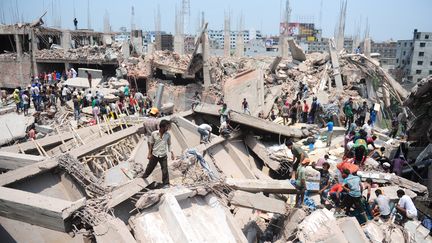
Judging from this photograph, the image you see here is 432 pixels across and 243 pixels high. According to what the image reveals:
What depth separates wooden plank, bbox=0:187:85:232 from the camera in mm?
3977

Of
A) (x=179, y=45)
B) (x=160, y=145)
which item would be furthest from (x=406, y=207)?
(x=179, y=45)

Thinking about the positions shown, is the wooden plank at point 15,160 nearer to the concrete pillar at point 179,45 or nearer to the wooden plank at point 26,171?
the wooden plank at point 26,171

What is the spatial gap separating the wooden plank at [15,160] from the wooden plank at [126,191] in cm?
194

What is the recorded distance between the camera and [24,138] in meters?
10.6

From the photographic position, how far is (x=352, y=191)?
17.6ft

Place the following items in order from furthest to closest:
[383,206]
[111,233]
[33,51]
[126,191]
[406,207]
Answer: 1. [33,51]
2. [383,206]
3. [406,207]
4. [126,191]
5. [111,233]

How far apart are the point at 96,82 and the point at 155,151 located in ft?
48.6

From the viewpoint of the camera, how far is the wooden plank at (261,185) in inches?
216

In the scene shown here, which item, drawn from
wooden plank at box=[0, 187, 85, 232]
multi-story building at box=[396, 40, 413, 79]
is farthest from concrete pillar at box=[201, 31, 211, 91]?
multi-story building at box=[396, 40, 413, 79]

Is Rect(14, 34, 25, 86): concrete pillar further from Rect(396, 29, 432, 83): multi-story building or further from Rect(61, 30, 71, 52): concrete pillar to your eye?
Rect(396, 29, 432, 83): multi-story building

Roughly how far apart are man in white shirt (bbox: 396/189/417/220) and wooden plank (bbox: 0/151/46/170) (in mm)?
6161

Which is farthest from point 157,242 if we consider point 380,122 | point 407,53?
point 407,53

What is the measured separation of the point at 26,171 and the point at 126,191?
1871 mm

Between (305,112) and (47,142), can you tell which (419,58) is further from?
(47,142)
